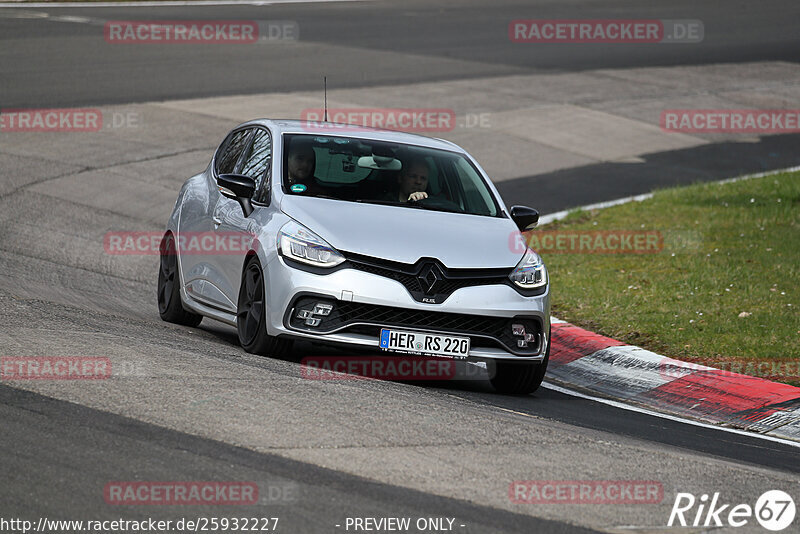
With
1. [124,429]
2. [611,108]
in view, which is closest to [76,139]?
[611,108]

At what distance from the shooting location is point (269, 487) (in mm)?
5332

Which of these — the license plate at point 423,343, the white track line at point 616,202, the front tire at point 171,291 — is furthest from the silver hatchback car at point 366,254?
the white track line at point 616,202

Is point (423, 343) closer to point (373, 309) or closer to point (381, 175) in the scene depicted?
point (373, 309)

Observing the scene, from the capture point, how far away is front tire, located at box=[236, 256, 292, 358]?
27.0 ft

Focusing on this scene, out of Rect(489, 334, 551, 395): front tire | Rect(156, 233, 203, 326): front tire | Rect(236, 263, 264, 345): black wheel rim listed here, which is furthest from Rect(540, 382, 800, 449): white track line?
Rect(156, 233, 203, 326): front tire

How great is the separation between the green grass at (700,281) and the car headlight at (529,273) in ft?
5.80

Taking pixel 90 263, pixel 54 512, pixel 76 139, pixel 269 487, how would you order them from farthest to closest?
pixel 76 139
pixel 90 263
pixel 269 487
pixel 54 512

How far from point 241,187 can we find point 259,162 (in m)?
0.61

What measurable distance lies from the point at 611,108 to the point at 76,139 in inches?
411

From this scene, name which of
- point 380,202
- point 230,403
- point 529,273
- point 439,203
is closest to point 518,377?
point 529,273

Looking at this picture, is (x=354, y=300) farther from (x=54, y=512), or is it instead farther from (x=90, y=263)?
(x=90, y=263)

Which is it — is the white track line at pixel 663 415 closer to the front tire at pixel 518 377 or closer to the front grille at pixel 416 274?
the front tire at pixel 518 377

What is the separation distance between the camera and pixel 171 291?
1023cm

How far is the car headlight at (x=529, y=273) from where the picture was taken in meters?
8.32
